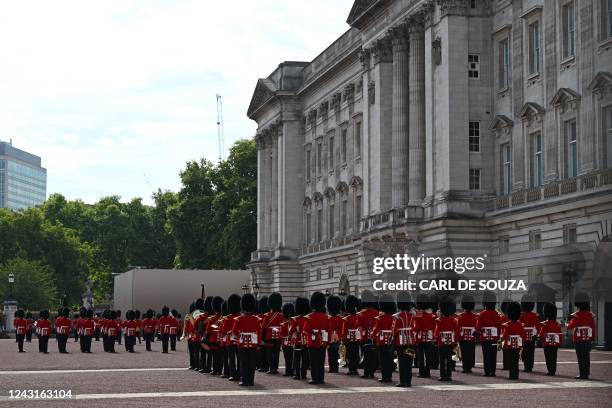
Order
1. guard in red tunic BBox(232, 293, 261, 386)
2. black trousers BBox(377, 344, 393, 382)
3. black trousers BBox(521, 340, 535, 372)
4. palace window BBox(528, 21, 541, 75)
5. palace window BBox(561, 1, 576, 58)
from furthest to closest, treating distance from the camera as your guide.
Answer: palace window BBox(528, 21, 541, 75), palace window BBox(561, 1, 576, 58), black trousers BBox(521, 340, 535, 372), black trousers BBox(377, 344, 393, 382), guard in red tunic BBox(232, 293, 261, 386)

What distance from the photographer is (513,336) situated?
1182 inches

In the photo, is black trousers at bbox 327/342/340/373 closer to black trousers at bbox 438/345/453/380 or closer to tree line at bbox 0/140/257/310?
black trousers at bbox 438/345/453/380

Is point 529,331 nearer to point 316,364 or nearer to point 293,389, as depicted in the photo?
point 316,364

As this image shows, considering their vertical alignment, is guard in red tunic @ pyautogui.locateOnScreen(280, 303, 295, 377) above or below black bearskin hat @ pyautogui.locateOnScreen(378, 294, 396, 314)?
below

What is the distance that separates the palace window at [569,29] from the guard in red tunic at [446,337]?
22.0 meters

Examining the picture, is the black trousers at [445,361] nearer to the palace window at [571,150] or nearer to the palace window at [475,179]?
the palace window at [571,150]

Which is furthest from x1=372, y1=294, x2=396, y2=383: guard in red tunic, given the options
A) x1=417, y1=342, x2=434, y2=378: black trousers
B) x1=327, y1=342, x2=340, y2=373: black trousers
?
x1=327, y1=342, x2=340, y2=373: black trousers

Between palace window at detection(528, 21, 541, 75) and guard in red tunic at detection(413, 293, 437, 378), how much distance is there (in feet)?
81.0

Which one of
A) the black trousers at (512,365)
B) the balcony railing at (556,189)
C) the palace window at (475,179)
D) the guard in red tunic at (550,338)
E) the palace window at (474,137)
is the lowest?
the black trousers at (512,365)

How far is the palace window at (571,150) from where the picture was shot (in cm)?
4934

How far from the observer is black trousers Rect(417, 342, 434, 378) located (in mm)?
29688

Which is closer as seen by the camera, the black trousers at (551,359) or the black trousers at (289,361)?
the black trousers at (551,359)

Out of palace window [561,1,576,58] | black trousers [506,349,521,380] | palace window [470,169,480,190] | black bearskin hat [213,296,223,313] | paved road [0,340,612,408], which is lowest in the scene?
paved road [0,340,612,408]

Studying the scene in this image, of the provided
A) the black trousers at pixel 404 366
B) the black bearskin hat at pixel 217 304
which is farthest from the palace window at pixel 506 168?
the black trousers at pixel 404 366
